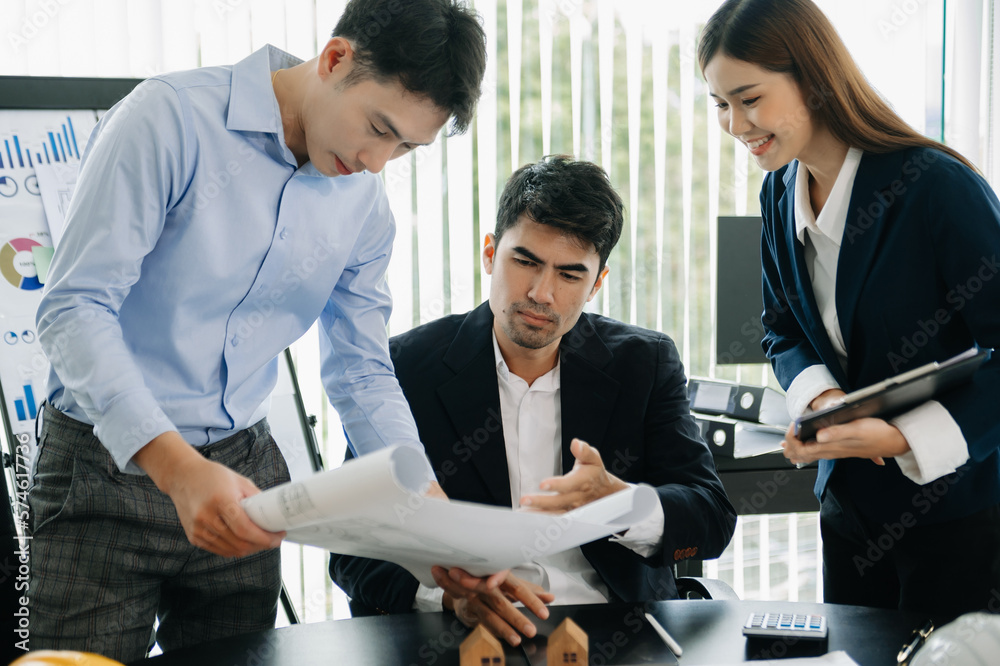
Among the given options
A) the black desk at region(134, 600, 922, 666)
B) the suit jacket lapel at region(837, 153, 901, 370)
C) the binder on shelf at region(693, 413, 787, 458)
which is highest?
the suit jacket lapel at region(837, 153, 901, 370)

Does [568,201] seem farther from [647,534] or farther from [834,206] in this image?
[647,534]

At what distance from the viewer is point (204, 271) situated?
3.98 ft

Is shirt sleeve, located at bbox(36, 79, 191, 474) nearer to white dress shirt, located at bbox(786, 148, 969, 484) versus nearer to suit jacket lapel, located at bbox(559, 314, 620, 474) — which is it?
suit jacket lapel, located at bbox(559, 314, 620, 474)

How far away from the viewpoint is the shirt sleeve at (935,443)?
51.3 inches

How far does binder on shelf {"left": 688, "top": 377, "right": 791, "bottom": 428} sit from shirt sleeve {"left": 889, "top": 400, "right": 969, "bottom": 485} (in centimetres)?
122

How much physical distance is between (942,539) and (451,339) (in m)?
1.01

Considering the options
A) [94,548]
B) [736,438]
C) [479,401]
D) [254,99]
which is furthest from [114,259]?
[736,438]

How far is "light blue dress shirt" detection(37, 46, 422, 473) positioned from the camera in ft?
3.44

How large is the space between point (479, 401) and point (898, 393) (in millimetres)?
781

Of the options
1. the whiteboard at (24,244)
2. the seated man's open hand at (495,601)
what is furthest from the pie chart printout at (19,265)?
the seated man's open hand at (495,601)

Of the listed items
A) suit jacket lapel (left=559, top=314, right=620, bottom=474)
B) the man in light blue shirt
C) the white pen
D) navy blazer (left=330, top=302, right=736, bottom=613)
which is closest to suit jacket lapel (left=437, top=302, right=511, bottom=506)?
navy blazer (left=330, top=302, right=736, bottom=613)

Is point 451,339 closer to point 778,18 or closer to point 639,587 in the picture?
point 639,587

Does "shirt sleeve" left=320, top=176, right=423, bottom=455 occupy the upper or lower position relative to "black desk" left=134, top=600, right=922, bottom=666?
upper

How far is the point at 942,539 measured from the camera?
4.73 feet
